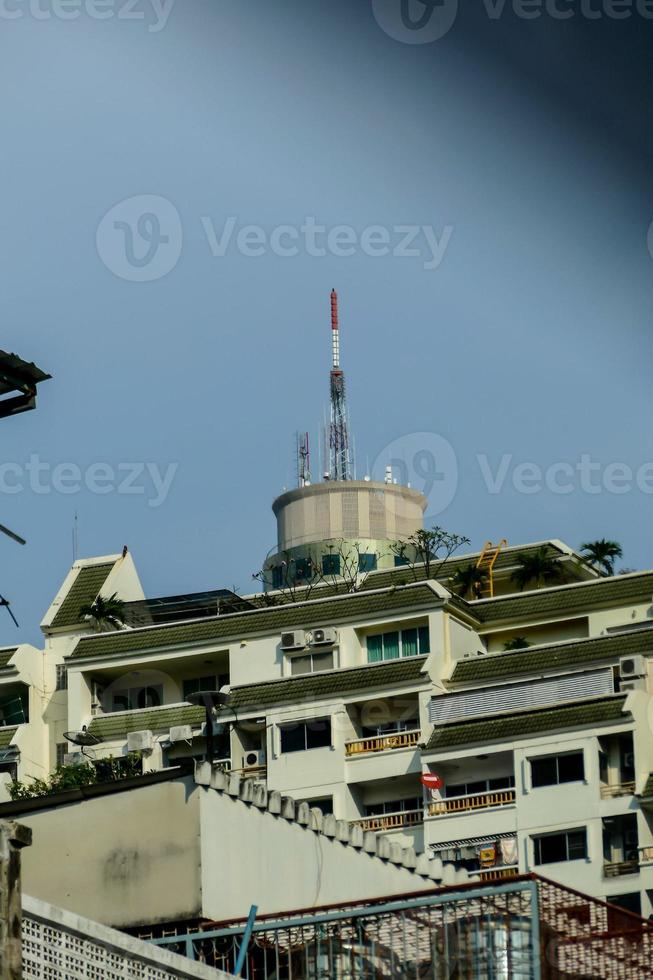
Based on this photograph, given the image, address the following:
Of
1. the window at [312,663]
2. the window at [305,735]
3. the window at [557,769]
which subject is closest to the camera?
the window at [557,769]

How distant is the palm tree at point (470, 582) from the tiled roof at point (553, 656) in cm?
929

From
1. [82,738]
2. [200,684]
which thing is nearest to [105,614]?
[200,684]

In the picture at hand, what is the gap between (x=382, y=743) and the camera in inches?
2714

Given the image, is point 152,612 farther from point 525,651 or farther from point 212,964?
point 212,964

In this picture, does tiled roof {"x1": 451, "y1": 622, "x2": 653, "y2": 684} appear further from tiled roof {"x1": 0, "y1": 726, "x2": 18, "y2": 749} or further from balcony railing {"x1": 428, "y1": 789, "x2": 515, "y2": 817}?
tiled roof {"x1": 0, "y1": 726, "x2": 18, "y2": 749}

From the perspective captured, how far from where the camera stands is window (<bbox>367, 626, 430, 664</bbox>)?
2859 inches

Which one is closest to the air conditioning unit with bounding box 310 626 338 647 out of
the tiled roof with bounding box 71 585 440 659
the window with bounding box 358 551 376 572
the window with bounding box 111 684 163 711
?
the tiled roof with bounding box 71 585 440 659

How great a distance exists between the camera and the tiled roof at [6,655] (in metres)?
78.7

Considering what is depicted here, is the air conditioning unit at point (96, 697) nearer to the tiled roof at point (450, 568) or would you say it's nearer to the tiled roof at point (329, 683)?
the tiled roof at point (329, 683)

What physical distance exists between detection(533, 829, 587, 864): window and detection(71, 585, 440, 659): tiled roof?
11.6 meters

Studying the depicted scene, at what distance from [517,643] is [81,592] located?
17727 millimetres

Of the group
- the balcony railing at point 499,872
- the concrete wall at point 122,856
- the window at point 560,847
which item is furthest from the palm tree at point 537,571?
the concrete wall at point 122,856

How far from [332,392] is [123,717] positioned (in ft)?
189

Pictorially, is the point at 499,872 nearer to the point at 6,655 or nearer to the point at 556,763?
the point at 556,763
